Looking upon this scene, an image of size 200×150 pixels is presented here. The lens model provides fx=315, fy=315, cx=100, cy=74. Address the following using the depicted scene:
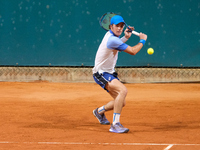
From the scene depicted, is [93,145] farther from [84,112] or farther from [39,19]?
[39,19]

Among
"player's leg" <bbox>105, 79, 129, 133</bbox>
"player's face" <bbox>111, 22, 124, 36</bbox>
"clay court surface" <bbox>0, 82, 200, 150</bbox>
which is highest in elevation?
"player's face" <bbox>111, 22, 124, 36</bbox>

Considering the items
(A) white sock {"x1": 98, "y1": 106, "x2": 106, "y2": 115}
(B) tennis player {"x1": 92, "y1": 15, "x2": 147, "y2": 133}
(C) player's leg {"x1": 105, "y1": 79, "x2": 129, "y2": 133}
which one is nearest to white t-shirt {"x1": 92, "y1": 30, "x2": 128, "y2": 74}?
(B) tennis player {"x1": 92, "y1": 15, "x2": 147, "y2": 133}

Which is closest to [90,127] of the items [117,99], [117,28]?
[117,99]

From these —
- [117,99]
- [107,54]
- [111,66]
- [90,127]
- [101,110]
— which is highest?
[107,54]

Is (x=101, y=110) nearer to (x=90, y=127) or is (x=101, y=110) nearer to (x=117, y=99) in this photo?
(x=90, y=127)

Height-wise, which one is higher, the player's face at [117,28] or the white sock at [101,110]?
the player's face at [117,28]

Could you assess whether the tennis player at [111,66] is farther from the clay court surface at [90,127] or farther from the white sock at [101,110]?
the white sock at [101,110]

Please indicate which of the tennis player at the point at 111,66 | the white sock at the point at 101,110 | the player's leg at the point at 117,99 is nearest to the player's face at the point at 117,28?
the tennis player at the point at 111,66

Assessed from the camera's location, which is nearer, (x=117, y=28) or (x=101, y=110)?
(x=117, y=28)

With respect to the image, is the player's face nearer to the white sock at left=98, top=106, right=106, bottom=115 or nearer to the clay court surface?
the white sock at left=98, top=106, right=106, bottom=115

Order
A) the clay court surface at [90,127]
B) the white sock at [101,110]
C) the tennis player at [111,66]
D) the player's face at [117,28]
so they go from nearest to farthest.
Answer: the clay court surface at [90,127] < the tennis player at [111,66] < the player's face at [117,28] < the white sock at [101,110]

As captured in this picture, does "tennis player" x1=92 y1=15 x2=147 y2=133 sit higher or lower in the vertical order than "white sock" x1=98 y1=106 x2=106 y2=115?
higher

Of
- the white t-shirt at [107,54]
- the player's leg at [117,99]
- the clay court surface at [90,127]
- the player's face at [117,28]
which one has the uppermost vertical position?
the player's face at [117,28]

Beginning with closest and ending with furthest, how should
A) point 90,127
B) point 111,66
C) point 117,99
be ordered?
point 117,99 → point 111,66 → point 90,127
